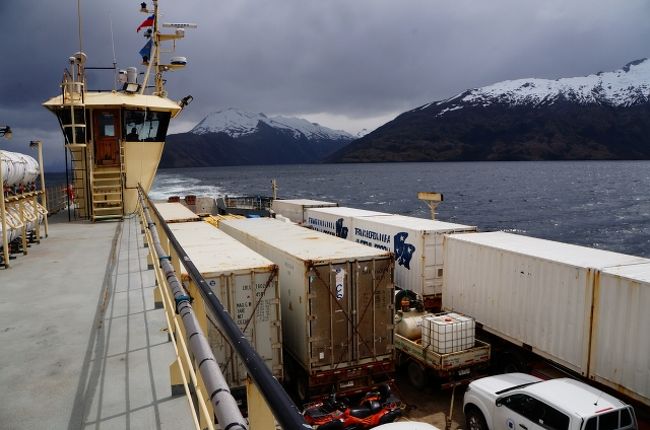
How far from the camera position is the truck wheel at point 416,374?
53.4 ft

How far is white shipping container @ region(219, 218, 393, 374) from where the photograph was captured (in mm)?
13148

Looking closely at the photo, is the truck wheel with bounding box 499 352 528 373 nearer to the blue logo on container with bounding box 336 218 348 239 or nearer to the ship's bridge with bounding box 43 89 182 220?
the blue logo on container with bounding box 336 218 348 239

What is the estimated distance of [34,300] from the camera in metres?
8.34

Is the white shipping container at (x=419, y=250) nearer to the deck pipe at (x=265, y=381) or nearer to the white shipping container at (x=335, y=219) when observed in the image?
the white shipping container at (x=335, y=219)

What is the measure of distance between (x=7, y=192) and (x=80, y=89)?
8732 mm

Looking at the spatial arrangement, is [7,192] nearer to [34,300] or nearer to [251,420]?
[34,300]

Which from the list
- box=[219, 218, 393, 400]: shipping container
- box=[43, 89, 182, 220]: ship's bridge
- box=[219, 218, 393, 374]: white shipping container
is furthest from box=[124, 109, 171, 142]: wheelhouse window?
box=[219, 218, 393, 400]: shipping container

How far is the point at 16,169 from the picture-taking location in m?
12.7

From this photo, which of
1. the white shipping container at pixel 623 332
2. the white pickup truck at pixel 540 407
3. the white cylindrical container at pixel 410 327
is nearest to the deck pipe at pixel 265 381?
the white pickup truck at pixel 540 407

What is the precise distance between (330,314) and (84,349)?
8038 mm

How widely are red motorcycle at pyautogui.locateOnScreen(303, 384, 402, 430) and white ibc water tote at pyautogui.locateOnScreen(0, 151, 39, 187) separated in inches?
381

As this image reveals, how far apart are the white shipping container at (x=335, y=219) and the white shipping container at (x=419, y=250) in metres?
3.01

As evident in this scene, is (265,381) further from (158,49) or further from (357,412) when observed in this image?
(158,49)

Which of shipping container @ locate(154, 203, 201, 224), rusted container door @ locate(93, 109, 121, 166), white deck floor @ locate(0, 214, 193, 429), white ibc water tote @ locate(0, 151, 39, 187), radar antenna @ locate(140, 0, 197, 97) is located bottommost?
white deck floor @ locate(0, 214, 193, 429)
